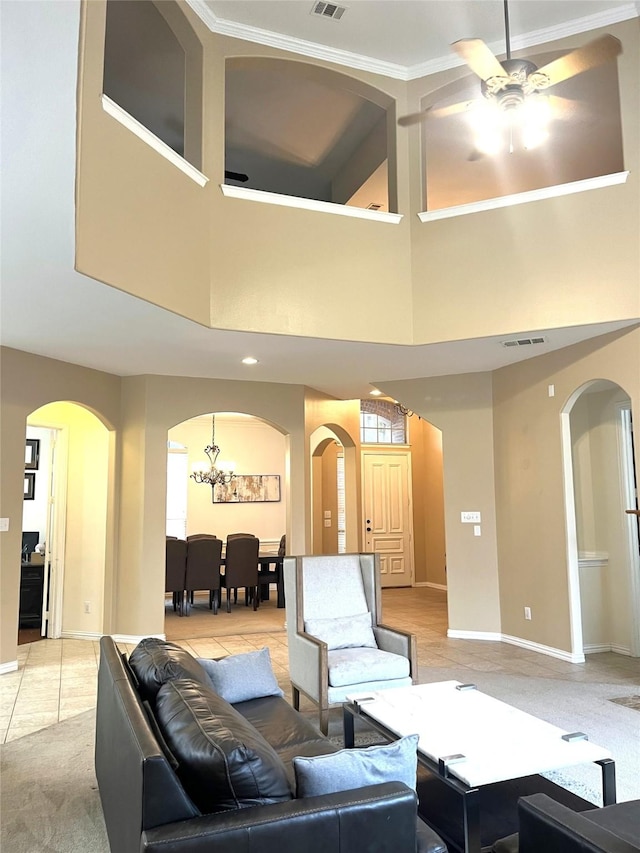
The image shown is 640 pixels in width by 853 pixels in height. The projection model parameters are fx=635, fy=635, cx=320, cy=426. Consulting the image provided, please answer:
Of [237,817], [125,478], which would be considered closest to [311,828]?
[237,817]

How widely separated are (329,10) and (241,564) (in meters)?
6.09

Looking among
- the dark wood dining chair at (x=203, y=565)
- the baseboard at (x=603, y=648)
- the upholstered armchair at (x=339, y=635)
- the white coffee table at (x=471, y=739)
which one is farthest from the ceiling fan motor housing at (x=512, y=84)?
the dark wood dining chair at (x=203, y=565)

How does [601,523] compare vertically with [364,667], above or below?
above

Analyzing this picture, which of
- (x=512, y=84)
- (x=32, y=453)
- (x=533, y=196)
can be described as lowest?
(x=32, y=453)

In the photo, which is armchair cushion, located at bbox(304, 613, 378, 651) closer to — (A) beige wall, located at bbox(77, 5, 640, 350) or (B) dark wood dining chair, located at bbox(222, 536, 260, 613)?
(A) beige wall, located at bbox(77, 5, 640, 350)

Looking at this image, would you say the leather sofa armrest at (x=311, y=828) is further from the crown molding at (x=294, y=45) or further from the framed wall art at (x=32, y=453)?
the framed wall art at (x=32, y=453)

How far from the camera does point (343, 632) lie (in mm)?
4270

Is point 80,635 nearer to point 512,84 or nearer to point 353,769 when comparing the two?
point 353,769

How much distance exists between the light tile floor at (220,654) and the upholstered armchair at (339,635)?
36.3 inches

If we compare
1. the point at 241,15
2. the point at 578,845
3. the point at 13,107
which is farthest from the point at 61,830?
the point at 241,15

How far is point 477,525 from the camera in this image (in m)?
6.68

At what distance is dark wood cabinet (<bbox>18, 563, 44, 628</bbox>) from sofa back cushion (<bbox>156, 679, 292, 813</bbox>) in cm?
567

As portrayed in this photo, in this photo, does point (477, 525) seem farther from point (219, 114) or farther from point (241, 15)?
point (241, 15)

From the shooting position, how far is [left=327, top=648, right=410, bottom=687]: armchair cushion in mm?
3793
